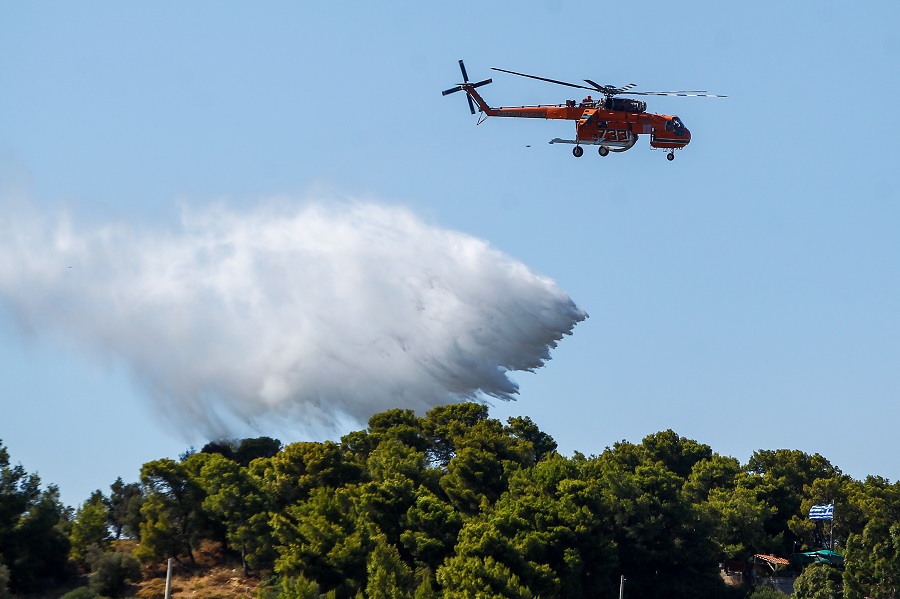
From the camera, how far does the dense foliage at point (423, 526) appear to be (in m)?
52.4

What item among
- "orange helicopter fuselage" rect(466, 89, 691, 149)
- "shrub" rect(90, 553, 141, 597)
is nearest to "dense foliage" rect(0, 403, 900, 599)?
"shrub" rect(90, 553, 141, 597)

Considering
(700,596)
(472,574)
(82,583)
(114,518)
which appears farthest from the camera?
(114,518)

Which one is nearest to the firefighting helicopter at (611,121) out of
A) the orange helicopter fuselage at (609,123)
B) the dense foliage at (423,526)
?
the orange helicopter fuselage at (609,123)

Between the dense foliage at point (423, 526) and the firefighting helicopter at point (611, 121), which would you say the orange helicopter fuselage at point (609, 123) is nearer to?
the firefighting helicopter at point (611, 121)

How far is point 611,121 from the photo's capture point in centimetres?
5291

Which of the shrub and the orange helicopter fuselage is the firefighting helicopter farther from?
the shrub

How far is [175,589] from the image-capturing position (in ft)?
186

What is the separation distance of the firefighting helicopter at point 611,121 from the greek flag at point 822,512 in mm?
30862

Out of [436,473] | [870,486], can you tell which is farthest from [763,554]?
[436,473]

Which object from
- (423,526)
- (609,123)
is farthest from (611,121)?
(423,526)

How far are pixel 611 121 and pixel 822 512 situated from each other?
34.8 meters

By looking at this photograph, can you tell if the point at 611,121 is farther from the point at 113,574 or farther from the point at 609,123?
the point at 113,574

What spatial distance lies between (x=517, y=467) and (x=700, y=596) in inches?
477

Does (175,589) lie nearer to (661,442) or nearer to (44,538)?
(44,538)
